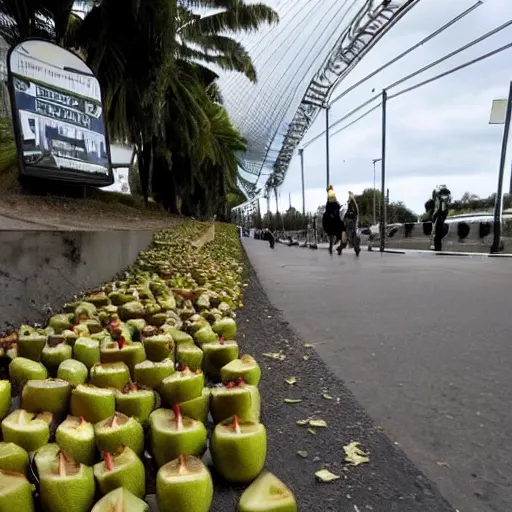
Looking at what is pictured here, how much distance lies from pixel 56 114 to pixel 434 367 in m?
7.83

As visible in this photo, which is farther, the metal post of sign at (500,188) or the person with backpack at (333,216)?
the metal post of sign at (500,188)

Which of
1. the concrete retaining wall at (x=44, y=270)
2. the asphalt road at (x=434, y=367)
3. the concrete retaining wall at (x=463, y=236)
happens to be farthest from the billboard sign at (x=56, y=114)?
the concrete retaining wall at (x=463, y=236)

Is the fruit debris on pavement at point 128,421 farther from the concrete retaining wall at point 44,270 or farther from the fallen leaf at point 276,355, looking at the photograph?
the fallen leaf at point 276,355

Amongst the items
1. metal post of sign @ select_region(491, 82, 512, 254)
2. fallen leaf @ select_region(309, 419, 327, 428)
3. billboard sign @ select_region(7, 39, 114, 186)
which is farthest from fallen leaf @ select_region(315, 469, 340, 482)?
metal post of sign @ select_region(491, 82, 512, 254)

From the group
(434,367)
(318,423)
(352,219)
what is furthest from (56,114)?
(318,423)

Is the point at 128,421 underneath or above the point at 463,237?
above

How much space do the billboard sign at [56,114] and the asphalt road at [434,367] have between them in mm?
5162

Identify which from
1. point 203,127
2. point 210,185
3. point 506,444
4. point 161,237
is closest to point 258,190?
point 210,185

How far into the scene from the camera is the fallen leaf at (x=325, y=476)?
41.9 inches

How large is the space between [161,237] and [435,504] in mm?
5519

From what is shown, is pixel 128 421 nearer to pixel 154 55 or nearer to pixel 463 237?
pixel 154 55

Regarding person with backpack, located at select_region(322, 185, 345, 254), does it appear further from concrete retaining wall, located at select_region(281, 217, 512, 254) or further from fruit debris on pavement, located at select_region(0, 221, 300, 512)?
fruit debris on pavement, located at select_region(0, 221, 300, 512)

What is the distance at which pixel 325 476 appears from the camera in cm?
107

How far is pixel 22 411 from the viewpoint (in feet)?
3.40
